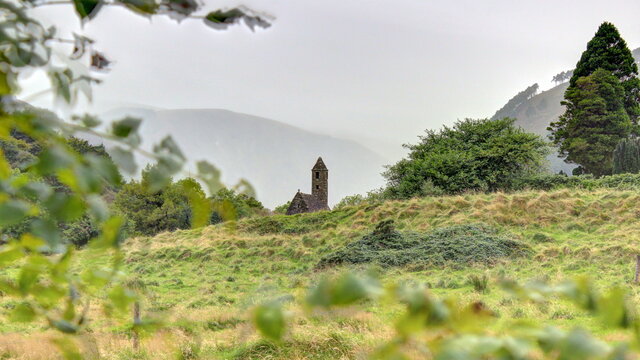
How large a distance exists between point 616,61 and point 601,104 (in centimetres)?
538

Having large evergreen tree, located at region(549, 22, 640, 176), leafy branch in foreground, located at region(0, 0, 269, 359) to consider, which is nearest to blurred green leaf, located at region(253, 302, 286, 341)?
leafy branch in foreground, located at region(0, 0, 269, 359)

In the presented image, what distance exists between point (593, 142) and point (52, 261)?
4159cm

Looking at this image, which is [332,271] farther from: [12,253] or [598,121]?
[598,121]

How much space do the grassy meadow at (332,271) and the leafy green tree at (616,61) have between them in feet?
68.6

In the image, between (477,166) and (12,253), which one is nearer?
(12,253)

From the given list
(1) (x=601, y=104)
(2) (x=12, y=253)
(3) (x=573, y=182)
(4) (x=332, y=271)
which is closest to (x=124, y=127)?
(2) (x=12, y=253)

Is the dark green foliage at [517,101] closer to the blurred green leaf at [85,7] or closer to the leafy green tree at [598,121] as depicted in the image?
the leafy green tree at [598,121]

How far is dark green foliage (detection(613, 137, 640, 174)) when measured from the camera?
3100 cm

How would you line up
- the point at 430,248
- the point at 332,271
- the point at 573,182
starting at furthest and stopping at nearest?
the point at 573,182 < the point at 430,248 < the point at 332,271

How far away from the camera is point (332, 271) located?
50.8 feet

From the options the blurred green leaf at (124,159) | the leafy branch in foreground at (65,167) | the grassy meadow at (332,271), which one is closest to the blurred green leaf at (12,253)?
the leafy branch in foreground at (65,167)

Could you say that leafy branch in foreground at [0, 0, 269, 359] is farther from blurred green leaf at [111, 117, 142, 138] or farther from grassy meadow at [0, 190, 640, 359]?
grassy meadow at [0, 190, 640, 359]

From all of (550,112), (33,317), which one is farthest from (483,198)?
(550,112)

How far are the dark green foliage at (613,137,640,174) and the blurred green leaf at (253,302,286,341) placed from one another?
36534 mm
